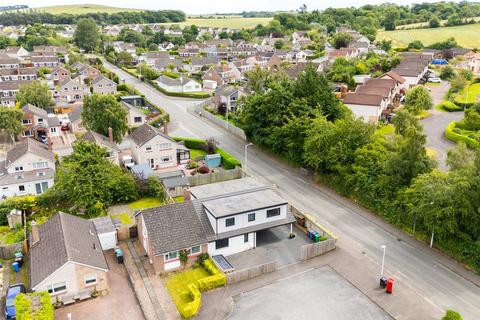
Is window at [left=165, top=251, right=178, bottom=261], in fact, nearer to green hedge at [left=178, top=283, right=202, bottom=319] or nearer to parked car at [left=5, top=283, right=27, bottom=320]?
green hedge at [left=178, top=283, right=202, bottom=319]

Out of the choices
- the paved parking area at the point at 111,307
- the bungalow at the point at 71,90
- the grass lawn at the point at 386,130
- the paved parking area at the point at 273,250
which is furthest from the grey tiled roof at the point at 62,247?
the bungalow at the point at 71,90

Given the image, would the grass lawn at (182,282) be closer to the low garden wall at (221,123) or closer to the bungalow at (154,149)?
the bungalow at (154,149)

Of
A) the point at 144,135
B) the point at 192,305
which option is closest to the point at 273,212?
Result: the point at 192,305

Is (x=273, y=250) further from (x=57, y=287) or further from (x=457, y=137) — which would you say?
(x=457, y=137)

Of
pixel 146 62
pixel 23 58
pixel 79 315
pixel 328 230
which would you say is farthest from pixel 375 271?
pixel 23 58

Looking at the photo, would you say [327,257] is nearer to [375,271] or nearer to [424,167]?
[375,271]

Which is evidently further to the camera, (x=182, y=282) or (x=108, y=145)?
(x=108, y=145)

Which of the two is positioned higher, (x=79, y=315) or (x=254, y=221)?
(x=254, y=221)
